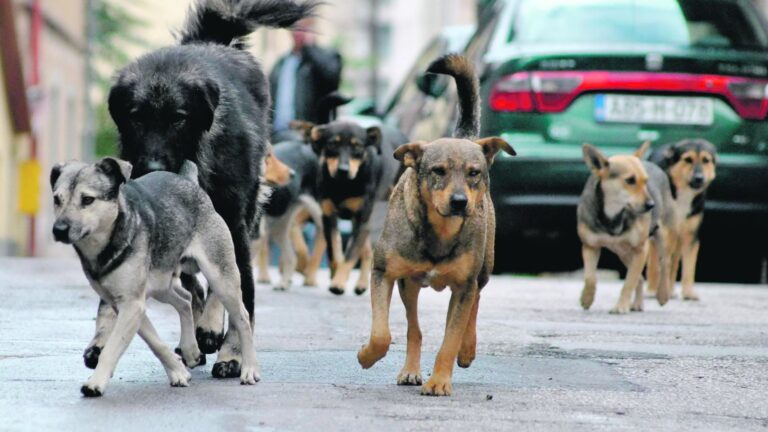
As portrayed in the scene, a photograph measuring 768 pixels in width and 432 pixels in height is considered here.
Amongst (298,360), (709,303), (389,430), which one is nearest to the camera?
(389,430)

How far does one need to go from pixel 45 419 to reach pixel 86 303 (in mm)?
4257

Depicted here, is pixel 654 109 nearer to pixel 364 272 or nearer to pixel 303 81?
pixel 364 272

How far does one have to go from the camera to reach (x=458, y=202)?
6086mm

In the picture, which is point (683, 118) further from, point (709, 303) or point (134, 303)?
point (134, 303)

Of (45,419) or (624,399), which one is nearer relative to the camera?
(45,419)

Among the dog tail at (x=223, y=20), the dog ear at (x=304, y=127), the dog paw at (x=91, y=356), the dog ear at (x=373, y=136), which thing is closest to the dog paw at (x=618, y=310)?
the dog ear at (x=373, y=136)

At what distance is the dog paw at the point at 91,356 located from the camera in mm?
6148

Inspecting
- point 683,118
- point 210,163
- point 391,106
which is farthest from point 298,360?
point 391,106

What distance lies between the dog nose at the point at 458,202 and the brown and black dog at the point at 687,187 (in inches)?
200

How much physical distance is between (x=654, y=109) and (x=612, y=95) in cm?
37

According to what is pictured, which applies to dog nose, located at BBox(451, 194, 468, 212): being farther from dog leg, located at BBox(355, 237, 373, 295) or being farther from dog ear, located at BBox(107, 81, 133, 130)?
dog leg, located at BBox(355, 237, 373, 295)

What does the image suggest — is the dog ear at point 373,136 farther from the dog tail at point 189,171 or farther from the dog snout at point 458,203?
the dog snout at point 458,203

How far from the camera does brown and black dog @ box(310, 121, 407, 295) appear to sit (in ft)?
38.5

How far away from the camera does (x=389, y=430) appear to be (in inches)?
203
